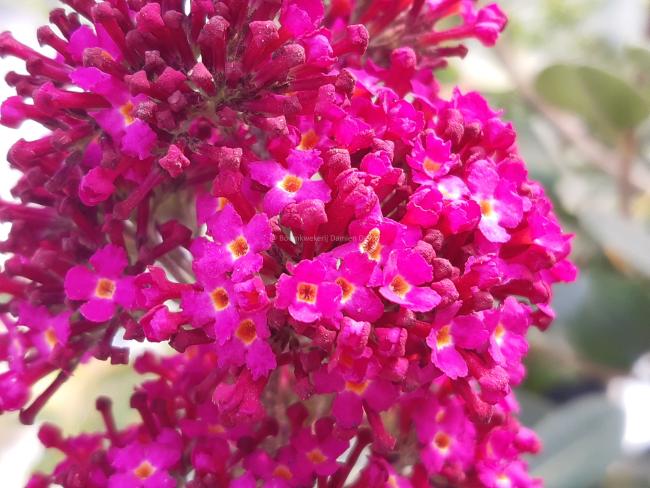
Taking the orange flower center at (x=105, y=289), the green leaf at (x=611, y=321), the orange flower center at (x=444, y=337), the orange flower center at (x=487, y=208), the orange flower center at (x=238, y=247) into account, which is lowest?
the orange flower center at (x=105, y=289)

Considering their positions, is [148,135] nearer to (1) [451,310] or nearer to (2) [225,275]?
(2) [225,275]

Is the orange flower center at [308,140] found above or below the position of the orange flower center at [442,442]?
above

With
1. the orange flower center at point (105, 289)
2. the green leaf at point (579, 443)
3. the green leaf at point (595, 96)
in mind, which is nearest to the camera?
the orange flower center at point (105, 289)

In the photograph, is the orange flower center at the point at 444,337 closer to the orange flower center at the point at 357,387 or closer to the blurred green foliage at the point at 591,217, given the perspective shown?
the orange flower center at the point at 357,387

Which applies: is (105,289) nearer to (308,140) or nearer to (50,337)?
(50,337)

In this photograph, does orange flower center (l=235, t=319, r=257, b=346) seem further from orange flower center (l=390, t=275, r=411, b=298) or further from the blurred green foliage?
the blurred green foliage

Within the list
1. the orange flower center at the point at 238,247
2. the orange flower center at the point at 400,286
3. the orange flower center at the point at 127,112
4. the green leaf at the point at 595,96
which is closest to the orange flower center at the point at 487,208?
the orange flower center at the point at 400,286

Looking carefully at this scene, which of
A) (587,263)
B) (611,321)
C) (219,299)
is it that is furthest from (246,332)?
(587,263)

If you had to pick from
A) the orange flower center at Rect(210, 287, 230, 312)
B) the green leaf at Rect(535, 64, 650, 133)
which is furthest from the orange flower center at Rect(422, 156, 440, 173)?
the green leaf at Rect(535, 64, 650, 133)
